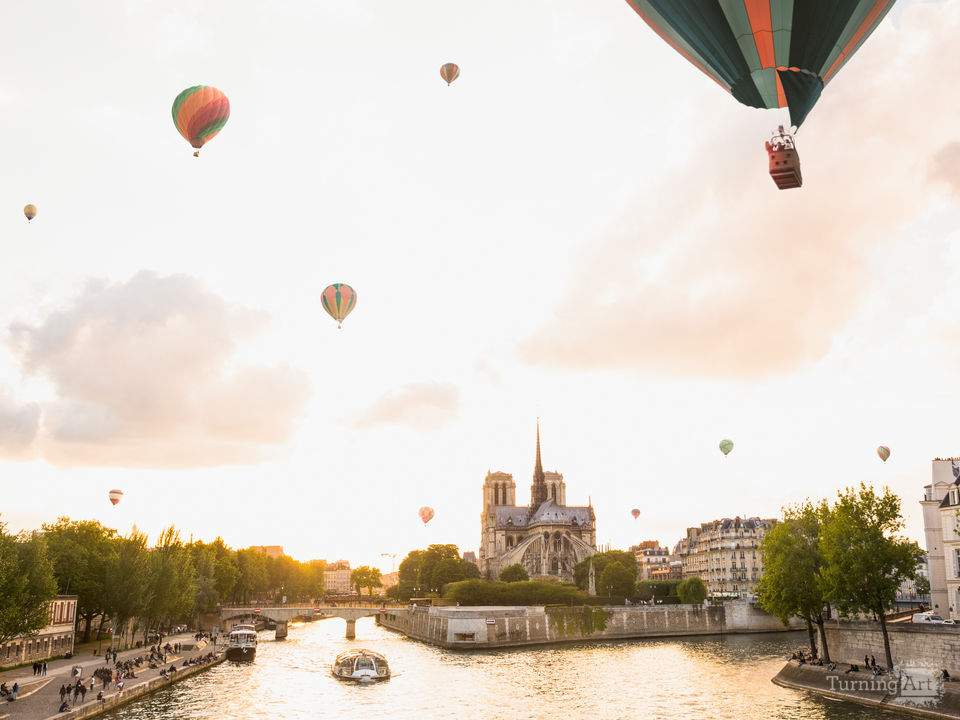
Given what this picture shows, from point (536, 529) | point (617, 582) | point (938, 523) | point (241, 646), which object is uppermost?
point (536, 529)

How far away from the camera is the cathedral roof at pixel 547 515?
15800 cm

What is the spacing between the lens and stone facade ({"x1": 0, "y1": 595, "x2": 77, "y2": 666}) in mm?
47750

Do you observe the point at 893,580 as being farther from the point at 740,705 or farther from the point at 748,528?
the point at 748,528

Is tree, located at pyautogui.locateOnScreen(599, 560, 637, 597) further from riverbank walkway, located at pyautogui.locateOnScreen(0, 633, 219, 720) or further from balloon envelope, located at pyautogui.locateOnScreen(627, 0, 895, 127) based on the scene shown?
balloon envelope, located at pyautogui.locateOnScreen(627, 0, 895, 127)

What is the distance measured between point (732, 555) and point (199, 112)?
411 ft

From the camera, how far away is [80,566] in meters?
62.8

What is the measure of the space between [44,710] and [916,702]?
124 feet

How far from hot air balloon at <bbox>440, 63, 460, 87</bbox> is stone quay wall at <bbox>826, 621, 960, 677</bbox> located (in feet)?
127

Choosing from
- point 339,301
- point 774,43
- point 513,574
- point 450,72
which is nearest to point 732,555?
point 513,574

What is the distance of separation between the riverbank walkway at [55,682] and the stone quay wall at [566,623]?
74.9ft

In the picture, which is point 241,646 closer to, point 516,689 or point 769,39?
point 516,689

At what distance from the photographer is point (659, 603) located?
9594 cm

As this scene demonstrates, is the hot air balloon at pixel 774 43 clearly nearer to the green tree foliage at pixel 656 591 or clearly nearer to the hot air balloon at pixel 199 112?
the hot air balloon at pixel 199 112

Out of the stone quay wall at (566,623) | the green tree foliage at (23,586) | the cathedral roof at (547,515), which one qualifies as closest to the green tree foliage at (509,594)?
the stone quay wall at (566,623)
